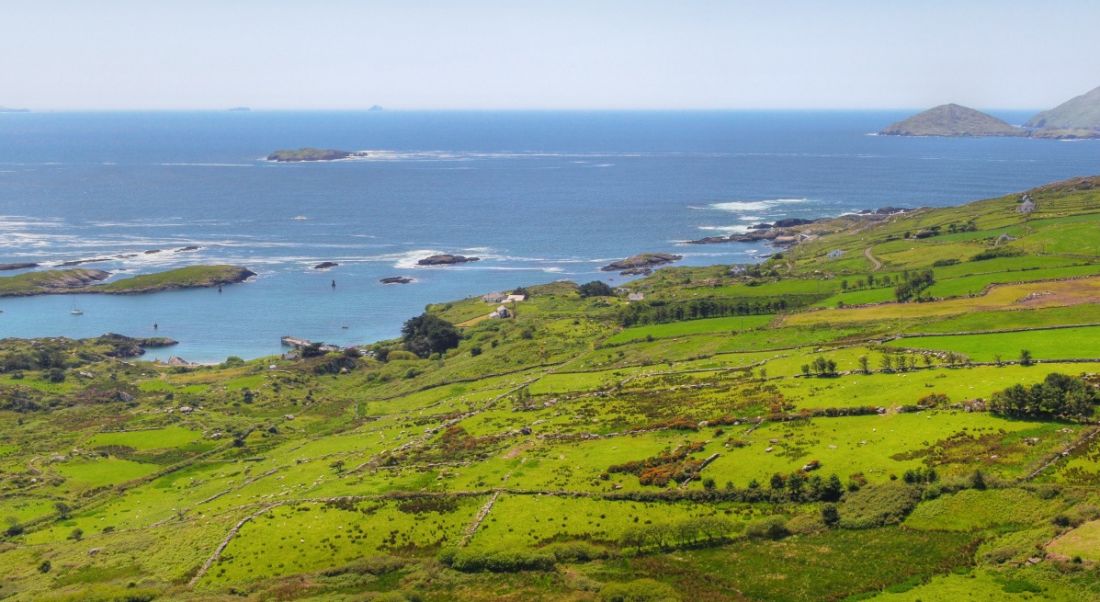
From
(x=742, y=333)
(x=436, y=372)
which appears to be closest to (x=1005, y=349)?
(x=742, y=333)

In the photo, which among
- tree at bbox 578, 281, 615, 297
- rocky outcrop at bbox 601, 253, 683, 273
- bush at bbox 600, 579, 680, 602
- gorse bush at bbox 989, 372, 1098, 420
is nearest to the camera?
bush at bbox 600, 579, 680, 602

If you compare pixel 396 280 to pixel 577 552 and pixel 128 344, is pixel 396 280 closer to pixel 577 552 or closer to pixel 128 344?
pixel 128 344

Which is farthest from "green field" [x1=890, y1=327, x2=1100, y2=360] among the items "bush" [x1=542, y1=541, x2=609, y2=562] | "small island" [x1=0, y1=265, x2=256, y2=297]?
"small island" [x1=0, y1=265, x2=256, y2=297]

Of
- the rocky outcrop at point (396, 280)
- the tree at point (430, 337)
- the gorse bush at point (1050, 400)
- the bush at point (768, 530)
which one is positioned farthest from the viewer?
the rocky outcrop at point (396, 280)

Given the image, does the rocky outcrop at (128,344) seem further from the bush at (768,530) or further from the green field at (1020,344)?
the bush at (768,530)

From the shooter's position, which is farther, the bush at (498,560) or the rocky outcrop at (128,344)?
the rocky outcrop at (128,344)

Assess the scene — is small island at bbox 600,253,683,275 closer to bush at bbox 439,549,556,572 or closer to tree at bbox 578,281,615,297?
tree at bbox 578,281,615,297

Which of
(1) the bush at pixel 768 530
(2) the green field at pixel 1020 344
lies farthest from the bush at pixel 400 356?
(1) the bush at pixel 768 530
